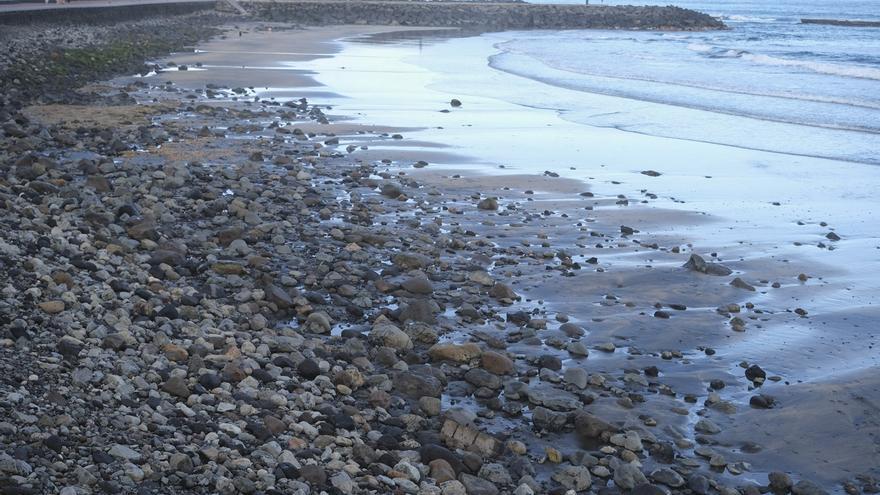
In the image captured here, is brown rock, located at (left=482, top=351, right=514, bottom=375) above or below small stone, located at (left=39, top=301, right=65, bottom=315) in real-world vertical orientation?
below

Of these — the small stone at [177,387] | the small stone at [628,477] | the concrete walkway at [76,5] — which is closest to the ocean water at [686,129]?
the small stone at [628,477]

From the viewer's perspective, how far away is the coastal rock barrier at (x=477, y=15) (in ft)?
190

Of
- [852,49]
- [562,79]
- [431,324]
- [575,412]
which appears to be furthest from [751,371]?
[852,49]

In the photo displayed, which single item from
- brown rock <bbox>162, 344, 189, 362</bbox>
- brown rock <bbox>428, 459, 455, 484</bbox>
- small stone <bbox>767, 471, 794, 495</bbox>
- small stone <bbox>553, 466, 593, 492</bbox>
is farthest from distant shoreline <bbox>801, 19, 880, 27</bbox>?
brown rock <bbox>428, 459, 455, 484</bbox>

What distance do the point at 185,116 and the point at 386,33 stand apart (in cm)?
3180

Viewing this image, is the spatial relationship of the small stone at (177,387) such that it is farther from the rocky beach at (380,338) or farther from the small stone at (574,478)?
the small stone at (574,478)

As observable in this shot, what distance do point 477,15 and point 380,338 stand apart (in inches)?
2307

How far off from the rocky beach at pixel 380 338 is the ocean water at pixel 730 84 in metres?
5.78

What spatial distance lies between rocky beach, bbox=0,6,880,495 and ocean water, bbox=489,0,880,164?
18.9 ft

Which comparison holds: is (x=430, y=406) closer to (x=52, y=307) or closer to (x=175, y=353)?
(x=175, y=353)

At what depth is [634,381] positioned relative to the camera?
6.32 meters

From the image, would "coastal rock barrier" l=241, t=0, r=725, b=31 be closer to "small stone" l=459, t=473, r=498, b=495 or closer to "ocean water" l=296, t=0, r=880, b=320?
"ocean water" l=296, t=0, r=880, b=320

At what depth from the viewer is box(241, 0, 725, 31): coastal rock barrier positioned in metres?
58.0

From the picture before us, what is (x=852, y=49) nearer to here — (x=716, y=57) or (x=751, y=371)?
(x=716, y=57)
